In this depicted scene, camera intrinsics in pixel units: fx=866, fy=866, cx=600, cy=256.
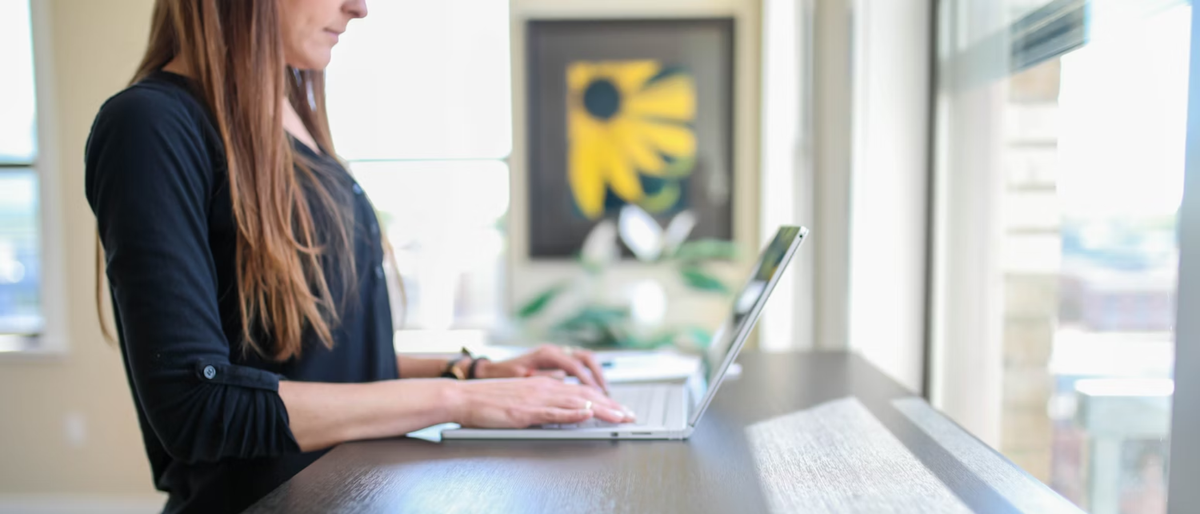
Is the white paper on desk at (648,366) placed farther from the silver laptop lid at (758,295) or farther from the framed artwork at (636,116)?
the framed artwork at (636,116)

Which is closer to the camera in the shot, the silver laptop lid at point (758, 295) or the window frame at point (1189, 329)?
the window frame at point (1189, 329)

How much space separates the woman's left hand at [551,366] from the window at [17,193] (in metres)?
2.75

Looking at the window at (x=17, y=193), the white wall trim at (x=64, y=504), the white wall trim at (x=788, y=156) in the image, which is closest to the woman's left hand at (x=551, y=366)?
the white wall trim at (x=788, y=156)

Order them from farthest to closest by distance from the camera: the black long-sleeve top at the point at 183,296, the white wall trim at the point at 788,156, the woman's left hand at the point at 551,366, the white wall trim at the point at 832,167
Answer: the white wall trim at the point at 788,156 < the white wall trim at the point at 832,167 < the woman's left hand at the point at 551,366 < the black long-sleeve top at the point at 183,296

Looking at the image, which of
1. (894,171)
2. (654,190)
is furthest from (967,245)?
(654,190)

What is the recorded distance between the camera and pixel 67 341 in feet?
10.4

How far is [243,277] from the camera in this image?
36.9 inches

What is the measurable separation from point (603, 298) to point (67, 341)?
2.01 metres

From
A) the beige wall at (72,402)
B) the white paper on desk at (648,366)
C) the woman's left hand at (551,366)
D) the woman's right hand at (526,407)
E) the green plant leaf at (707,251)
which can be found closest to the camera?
the woman's right hand at (526,407)

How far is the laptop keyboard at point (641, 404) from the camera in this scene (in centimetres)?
94

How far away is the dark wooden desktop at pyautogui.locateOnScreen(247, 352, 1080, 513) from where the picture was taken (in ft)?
2.25

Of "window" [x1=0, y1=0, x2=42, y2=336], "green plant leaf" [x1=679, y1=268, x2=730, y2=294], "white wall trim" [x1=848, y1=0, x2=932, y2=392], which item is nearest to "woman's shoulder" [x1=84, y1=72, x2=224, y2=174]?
"white wall trim" [x1=848, y1=0, x2=932, y2=392]

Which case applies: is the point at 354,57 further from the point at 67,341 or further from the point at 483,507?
the point at 483,507

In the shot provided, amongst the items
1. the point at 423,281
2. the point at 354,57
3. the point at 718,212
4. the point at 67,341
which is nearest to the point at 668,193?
the point at 718,212
